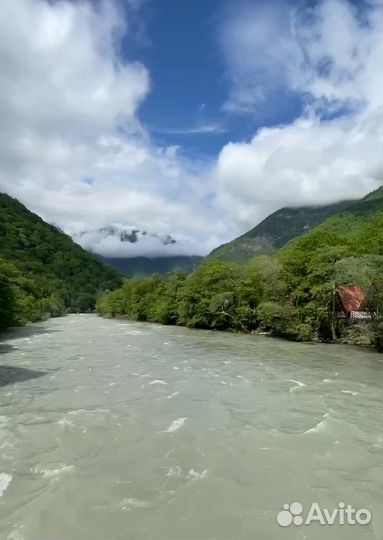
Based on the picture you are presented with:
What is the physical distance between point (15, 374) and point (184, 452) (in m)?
15.8

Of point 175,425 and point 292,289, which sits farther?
point 292,289

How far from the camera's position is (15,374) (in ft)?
81.8

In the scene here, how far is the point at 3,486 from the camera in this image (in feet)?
33.6

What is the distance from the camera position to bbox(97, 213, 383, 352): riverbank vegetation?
38.9 meters

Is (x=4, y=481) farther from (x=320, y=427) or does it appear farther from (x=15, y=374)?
(x=15, y=374)

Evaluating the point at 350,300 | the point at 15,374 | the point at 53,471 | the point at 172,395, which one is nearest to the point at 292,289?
the point at 350,300

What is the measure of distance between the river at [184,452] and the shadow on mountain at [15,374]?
11 centimetres

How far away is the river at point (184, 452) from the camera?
887cm

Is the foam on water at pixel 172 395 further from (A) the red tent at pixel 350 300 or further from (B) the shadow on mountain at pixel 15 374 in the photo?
(A) the red tent at pixel 350 300

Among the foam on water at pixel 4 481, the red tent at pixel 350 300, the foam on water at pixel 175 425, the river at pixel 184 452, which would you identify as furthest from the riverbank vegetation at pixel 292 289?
the foam on water at pixel 4 481

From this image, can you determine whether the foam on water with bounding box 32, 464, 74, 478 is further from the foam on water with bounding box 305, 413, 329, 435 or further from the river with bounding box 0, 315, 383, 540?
the foam on water with bounding box 305, 413, 329, 435

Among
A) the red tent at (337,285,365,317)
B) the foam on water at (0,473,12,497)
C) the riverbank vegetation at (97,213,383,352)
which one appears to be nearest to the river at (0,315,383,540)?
the foam on water at (0,473,12,497)

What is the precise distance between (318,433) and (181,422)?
471cm

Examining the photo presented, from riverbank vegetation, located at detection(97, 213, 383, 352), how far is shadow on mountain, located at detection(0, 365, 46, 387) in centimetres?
2626
